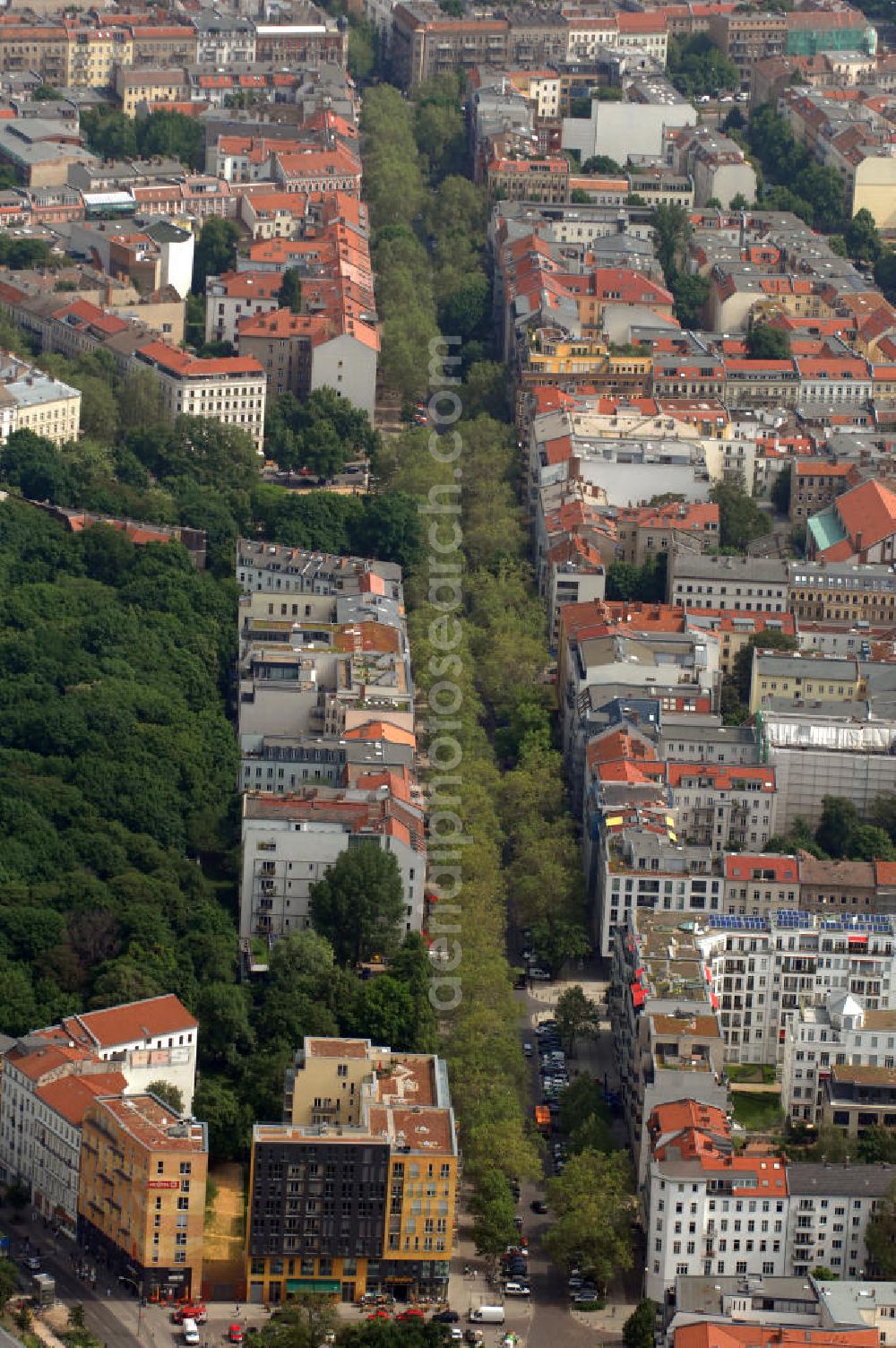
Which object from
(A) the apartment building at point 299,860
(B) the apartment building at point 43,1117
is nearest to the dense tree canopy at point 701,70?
(A) the apartment building at point 299,860

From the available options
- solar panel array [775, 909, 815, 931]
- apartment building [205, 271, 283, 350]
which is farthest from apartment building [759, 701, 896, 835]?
apartment building [205, 271, 283, 350]

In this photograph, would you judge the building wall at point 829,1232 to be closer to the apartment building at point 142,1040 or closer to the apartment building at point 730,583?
→ the apartment building at point 142,1040

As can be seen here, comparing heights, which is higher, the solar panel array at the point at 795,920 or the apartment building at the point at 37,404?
the apartment building at the point at 37,404

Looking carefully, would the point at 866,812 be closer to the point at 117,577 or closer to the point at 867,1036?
the point at 867,1036

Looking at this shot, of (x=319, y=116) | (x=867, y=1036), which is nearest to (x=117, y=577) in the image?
(x=867, y=1036)

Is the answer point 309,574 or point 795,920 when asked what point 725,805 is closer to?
point 795,920

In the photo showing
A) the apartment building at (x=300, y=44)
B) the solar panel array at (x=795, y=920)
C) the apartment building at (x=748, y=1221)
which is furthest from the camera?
the apartment building at (x=300, y=44)

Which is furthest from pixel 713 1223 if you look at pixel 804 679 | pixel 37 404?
pixel 37 404
